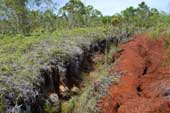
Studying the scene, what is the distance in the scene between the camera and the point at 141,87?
54.9 feet

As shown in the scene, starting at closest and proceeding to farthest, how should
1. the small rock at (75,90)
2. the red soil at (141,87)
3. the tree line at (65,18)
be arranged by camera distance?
the red soil at (141,87) < the small rock at (75,90) < the tree line at (65,18)

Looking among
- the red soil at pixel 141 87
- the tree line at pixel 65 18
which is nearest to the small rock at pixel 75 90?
the red soil at pixel 141 87

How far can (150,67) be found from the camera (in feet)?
68.1

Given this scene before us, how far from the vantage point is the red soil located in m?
12.7

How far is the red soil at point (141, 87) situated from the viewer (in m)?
12.7

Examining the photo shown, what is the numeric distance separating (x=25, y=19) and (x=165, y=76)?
4137 centimetres

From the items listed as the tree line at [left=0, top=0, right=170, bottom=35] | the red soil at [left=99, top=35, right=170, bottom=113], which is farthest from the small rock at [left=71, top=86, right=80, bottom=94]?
the tree line at [left=0, top=0, right=170, bottom=35]

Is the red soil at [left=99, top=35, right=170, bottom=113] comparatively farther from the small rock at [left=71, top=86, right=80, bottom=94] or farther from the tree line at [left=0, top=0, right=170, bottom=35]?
the tree line at [left=0, top=0, right=170, bottom=35]

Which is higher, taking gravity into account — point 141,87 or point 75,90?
point 141,87

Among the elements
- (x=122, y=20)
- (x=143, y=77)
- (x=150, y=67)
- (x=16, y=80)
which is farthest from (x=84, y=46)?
(x=122, y=20)

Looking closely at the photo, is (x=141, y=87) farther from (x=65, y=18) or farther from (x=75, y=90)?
(x=65, y=18)

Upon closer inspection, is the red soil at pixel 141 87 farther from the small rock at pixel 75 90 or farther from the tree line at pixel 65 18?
the tree line at pixel 65 18

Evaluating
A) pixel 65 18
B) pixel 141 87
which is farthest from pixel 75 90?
pixel 65 18

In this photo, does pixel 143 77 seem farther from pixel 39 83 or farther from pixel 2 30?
pixel 2 30
